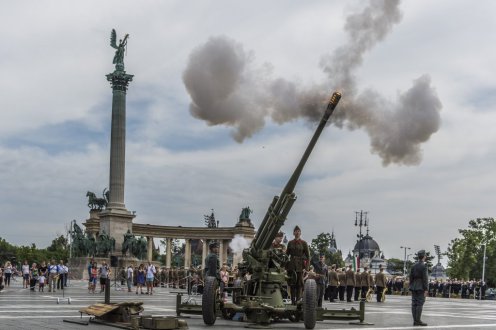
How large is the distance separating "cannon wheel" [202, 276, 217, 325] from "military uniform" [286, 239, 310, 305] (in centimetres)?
227

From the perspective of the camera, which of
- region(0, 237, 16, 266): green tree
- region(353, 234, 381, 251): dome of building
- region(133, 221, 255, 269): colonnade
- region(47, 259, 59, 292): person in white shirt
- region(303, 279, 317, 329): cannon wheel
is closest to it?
region(303, 279, 317, 329): cannon wheel

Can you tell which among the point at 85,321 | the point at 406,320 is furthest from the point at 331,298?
the point at 85,321

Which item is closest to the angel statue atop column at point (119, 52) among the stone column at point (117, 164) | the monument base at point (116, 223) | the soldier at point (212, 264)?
the stone column at point (117, 164)

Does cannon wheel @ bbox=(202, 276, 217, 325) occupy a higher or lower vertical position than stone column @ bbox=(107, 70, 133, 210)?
lower

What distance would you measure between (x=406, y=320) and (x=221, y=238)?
7397cm

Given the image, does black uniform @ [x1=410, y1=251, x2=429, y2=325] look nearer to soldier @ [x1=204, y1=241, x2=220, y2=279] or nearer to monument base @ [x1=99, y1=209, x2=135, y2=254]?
soldier @ [x1=204, y1=241, x2=220, y2=279]

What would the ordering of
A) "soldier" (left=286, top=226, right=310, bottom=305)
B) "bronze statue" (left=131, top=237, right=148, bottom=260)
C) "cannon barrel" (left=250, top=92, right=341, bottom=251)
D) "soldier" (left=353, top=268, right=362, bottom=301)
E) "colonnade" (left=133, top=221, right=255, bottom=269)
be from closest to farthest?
1. "cannon barrel" (left=250, top=92, right=341, bottom=251)
2. "soldier" (left=286, top=226, right=310, bottom=305)
3. "soldier" (left=353, top=268, right=362, bottom=301)
4. "bronze statue" (left=131, top=237, right=148, bottom=260)
5. "colonnade" (left=133, top=221, right=255, bottom=269)

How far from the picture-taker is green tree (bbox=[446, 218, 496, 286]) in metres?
85.8

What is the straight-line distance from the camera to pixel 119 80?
63.2m

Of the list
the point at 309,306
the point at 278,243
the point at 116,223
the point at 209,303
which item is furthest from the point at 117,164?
the point at 309,306

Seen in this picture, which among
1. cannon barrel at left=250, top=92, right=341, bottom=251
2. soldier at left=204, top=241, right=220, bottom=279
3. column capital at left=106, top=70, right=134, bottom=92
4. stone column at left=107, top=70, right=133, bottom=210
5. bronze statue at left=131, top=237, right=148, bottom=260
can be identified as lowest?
bronze statue at left=131, top=237, right=148, bottom=260

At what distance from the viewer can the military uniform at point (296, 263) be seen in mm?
17609

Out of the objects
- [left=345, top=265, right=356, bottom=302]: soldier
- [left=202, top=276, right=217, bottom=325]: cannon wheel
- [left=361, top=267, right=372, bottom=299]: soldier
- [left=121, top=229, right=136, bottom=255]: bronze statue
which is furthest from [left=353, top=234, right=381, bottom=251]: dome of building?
[left=202, top=276, right=217, bottom=325]: cannon wheel

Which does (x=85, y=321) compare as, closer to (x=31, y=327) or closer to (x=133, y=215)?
(x=31, y=327)
